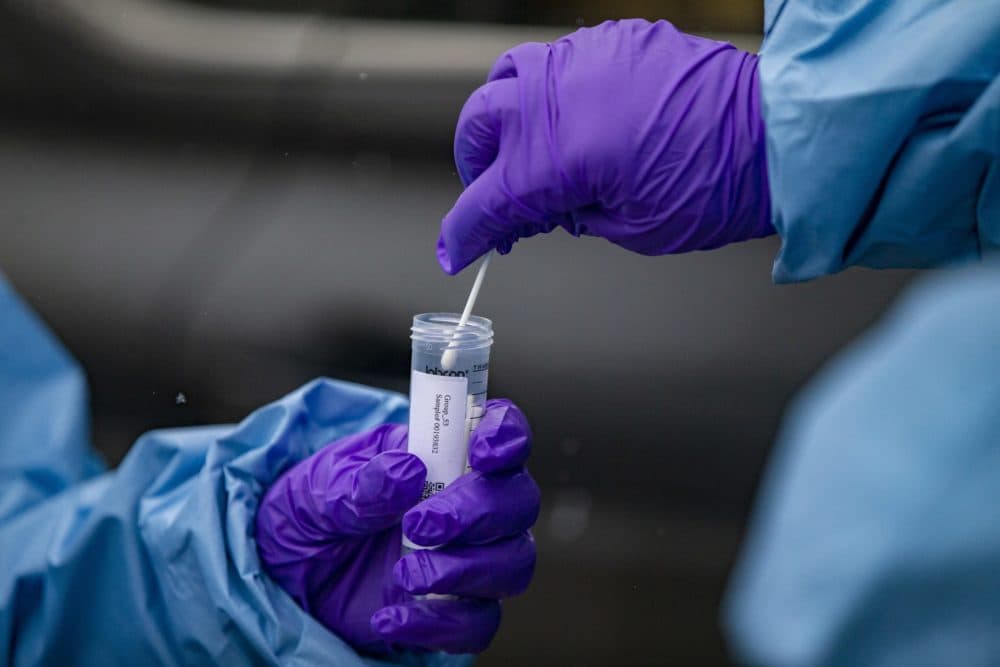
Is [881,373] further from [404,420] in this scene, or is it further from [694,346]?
[694,346]

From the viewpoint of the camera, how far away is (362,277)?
4.92 feet

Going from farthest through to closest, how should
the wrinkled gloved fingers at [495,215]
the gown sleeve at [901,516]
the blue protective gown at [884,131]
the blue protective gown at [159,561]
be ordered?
the blue protective gown at [159,561] → the wrinkled gloved fingers at [495,215] → the blue protective gown at [884,131] → the gown sleeve at [901,516]

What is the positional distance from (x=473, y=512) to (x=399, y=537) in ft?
0.63

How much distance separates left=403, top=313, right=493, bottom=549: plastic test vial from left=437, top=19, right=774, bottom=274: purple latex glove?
10 centimetres

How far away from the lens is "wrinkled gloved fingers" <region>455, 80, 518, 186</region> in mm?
804

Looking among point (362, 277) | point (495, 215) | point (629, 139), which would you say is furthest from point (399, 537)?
point (362, 277)

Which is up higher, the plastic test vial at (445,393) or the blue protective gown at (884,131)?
the blue protective gown at (884,131)

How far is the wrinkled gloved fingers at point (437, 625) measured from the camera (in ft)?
2.85

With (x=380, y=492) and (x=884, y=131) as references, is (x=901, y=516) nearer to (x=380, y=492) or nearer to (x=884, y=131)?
(x=884, y=131)

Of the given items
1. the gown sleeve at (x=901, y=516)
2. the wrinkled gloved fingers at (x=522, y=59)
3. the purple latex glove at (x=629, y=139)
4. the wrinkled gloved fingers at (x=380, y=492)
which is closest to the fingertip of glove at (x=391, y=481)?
the wrinkled gloved fingers at (x=380, y=492)

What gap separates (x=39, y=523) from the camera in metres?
1.02

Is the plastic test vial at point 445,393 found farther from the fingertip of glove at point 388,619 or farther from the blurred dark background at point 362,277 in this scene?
the blurred dark background at point 362,277

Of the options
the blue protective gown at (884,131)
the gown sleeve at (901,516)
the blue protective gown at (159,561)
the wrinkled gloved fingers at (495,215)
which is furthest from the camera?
the blue protective gown at (159,561)

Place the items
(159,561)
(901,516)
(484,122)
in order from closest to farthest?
1. (901,516)
2. (484,122)
3. (159,561)
